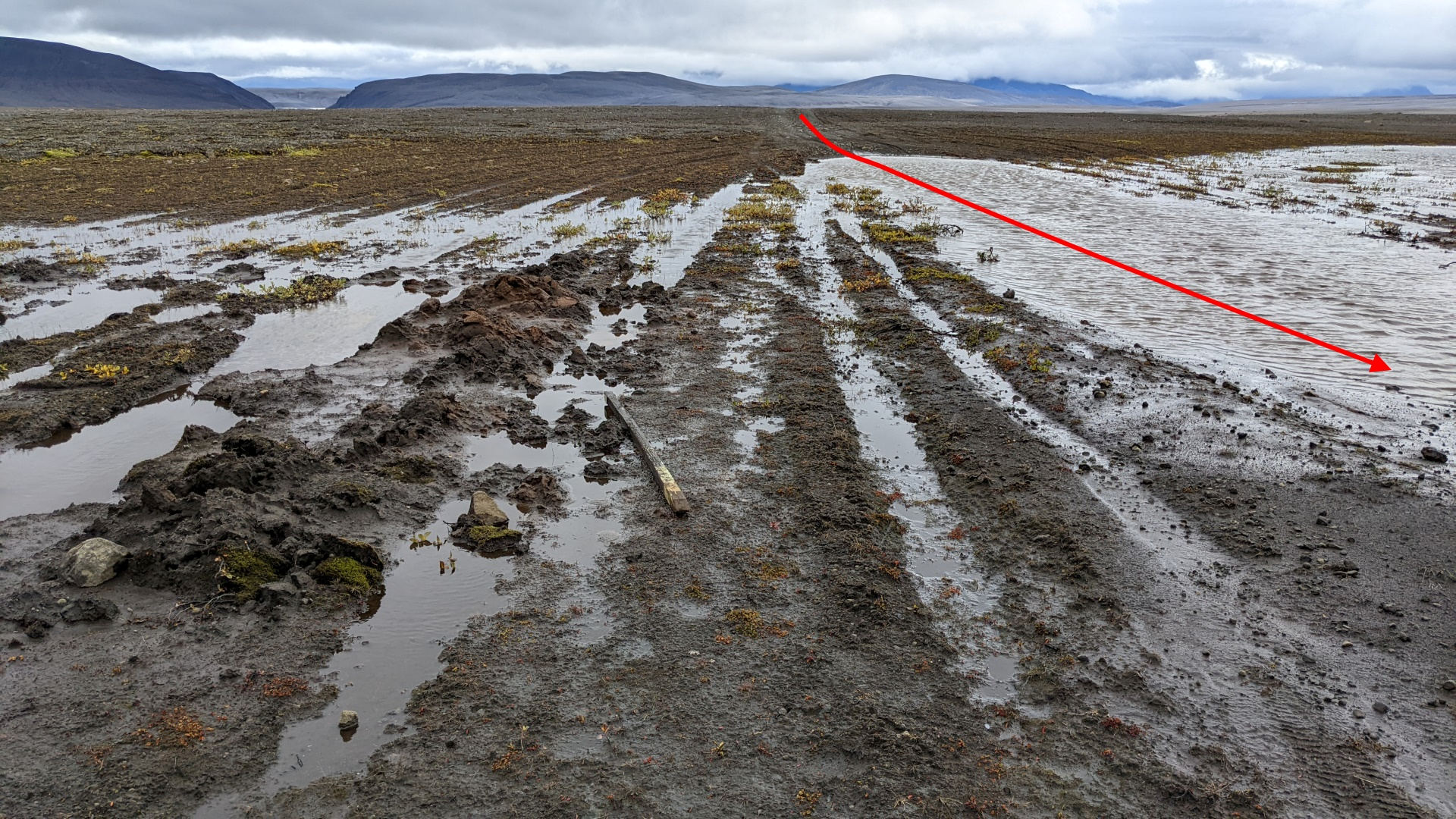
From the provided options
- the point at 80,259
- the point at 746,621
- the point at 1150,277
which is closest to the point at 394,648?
the point at 746,621

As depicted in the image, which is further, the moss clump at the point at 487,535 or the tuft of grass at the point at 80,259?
the tuft of grass at the point at 80,259

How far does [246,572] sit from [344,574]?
786mm

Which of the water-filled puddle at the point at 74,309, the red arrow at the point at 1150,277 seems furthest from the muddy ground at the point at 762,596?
the red arrow at the point at 1150,277

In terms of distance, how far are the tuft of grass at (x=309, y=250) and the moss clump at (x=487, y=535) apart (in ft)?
49.2

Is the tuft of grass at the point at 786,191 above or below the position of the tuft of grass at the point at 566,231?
above

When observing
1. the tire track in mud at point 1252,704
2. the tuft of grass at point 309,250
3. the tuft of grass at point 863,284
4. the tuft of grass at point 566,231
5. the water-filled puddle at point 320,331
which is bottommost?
the tire track in mud at point 1252,704

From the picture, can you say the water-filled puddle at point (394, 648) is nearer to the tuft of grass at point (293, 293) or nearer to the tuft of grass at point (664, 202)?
the tuft of grass at point (293, 293)

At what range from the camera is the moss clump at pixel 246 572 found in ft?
21.7

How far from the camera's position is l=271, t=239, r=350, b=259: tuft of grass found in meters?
19.7

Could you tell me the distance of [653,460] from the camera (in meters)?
9.03

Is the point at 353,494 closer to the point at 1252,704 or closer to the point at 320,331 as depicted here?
the point at 320,331

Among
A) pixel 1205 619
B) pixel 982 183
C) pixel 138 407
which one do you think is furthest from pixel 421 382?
pixel 982 183

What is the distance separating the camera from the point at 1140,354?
42.4ft

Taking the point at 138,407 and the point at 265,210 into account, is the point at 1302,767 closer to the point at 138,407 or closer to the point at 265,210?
the point at 138,407
